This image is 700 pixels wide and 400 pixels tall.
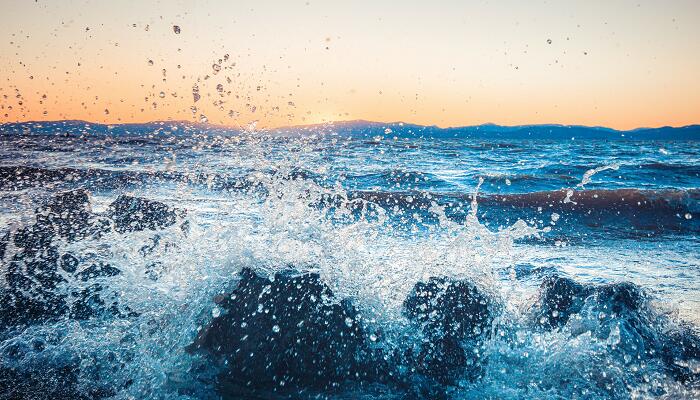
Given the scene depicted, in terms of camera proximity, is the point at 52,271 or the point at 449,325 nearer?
the point at 449,325

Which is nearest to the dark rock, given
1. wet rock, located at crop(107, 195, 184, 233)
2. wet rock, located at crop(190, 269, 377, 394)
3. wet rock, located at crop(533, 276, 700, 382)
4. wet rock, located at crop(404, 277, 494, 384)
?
wet rock, located at crop(533, 276, 700, 382)

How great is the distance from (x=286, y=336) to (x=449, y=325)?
33.8 inches

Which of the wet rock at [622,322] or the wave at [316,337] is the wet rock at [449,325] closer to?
the wave at [316,337]

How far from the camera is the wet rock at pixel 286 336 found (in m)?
2.17

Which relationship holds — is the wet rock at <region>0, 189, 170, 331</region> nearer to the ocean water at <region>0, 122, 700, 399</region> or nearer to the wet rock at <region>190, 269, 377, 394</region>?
the ocean water at <region>0, 122, 700, 399</region>

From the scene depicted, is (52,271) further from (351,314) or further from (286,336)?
(351,314)

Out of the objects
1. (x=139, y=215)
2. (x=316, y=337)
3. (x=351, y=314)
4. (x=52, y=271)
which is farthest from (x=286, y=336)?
(x=139, y=215)

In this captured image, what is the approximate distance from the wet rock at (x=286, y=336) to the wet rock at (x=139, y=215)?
1842 mm

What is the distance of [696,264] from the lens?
414 centimetres

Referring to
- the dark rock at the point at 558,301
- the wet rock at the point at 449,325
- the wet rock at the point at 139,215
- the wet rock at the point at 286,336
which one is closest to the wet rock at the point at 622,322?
the dark rock at the point at 558,301

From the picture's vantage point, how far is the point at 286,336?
229 cm

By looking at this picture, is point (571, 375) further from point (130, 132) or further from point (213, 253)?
point (130, 132)

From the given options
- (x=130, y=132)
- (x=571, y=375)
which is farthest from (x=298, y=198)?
(x=130, y=132)

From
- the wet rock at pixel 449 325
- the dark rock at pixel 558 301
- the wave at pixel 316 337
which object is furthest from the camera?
the dark rock at pixel 558 301
